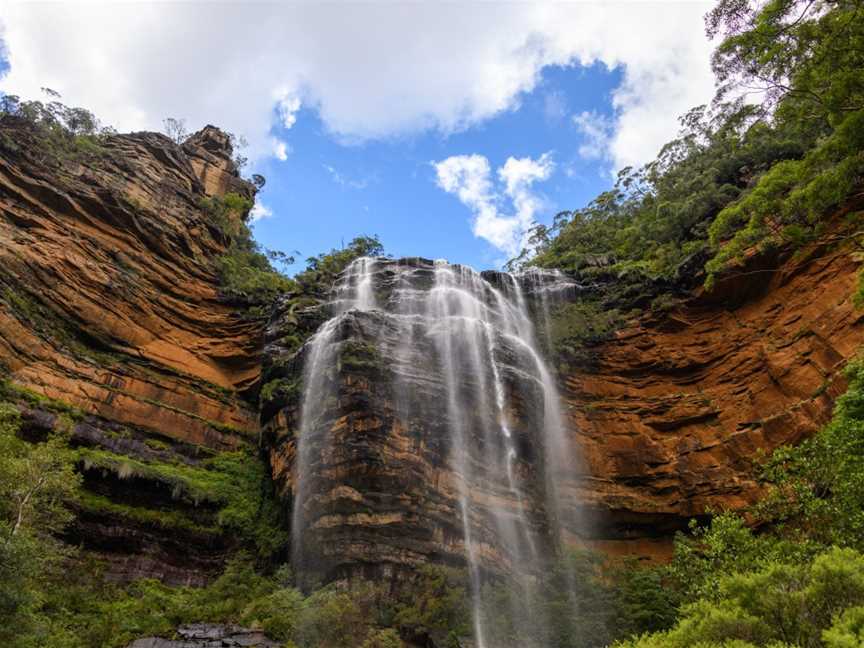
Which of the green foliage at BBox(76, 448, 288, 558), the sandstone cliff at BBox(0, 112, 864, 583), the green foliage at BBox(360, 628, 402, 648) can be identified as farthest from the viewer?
the green foliage at BBox(76, 448, 288, 558)

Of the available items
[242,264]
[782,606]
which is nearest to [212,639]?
[782,606]

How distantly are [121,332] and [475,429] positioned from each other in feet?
45.9

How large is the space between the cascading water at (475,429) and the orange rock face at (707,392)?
177 cm

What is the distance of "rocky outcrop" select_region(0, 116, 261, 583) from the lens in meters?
18.0

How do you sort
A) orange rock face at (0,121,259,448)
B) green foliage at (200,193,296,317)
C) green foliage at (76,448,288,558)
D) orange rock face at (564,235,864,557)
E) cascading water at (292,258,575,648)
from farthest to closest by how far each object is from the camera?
green foliage at (200,193,296,317) < orange rock face at (0,121,259,448) < orange rock face at (564,235,864,557) < green foliage at (76,448,288,558) < cascading water at (292,258,575,648)

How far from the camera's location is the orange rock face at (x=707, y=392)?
18469mm

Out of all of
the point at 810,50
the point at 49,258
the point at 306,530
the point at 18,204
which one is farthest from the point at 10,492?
the point at 810,50

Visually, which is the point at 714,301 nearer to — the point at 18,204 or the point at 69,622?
the point at 69,622

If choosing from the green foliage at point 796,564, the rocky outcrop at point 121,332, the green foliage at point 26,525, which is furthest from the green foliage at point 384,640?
the rocky outcrop at point 121,332

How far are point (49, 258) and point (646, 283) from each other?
2321 centimetres

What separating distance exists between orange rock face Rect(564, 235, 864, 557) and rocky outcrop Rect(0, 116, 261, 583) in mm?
13793

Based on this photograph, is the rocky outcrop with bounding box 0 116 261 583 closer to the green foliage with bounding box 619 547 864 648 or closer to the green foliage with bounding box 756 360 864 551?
the green foliage with bounding box 619 547 864 648

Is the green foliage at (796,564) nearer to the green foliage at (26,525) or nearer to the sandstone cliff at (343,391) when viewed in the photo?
the sandstone cliff at (343,391)

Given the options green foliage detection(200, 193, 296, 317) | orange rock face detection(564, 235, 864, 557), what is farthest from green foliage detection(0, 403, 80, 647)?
orange rock face detection(564, 235, 864, 557)
